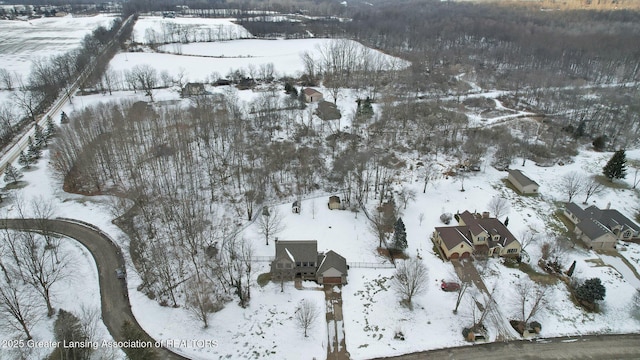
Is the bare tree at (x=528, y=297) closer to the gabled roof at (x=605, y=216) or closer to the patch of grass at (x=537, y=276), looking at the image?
the patch of grass at (x=537, y=276)

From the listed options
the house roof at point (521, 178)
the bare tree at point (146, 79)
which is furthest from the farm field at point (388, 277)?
the bare tree at point (146, 79)

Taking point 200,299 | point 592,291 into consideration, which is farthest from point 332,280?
point 592,291

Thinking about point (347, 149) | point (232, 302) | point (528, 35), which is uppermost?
point (528, 35)

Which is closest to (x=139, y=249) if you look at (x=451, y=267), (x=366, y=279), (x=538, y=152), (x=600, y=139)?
(x=366, y=279)

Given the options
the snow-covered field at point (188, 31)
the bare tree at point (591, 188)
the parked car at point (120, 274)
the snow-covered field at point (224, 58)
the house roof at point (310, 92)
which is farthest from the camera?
the snow-covered field at point (188, 31)

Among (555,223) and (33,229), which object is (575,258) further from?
(33,229)
